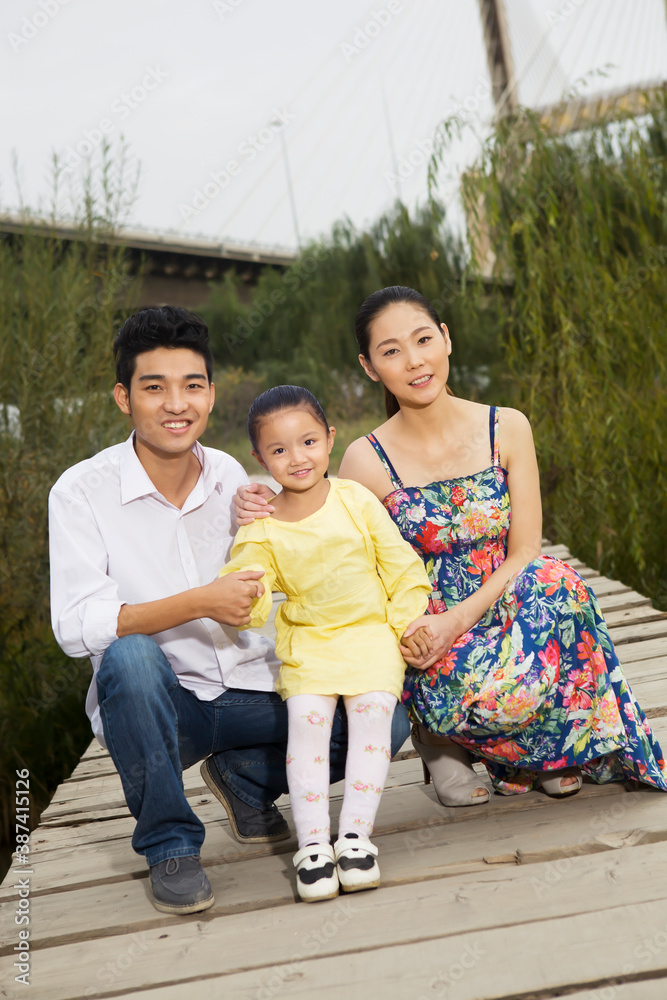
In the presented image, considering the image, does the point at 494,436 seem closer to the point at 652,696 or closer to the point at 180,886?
the point at 652,696

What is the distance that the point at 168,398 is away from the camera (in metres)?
1.76

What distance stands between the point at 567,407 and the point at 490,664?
9.48ft

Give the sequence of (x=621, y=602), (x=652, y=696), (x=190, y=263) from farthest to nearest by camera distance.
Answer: (x=190, y=263) < (x=621, y=602) < (x=652, y=696)

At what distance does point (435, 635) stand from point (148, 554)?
58 cm

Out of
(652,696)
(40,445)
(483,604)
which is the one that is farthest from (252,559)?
(40,445)

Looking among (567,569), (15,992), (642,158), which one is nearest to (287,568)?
(567,569)

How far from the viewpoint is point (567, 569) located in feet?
5.69

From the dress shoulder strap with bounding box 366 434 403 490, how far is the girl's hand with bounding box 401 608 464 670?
35 cm

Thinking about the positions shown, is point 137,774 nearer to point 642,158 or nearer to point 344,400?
point 642,158

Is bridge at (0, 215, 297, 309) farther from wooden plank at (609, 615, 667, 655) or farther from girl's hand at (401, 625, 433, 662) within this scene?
girl's hand at (401, 625, 433, 662)

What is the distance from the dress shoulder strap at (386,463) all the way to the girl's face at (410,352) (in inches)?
5.3

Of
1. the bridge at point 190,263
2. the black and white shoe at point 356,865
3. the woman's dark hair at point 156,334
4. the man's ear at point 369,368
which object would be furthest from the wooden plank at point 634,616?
the bridge at point 190,263

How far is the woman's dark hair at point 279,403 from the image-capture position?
1.72 meters

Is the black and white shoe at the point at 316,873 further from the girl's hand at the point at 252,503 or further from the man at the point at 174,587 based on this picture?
the girl's hand at the point at 252,503
